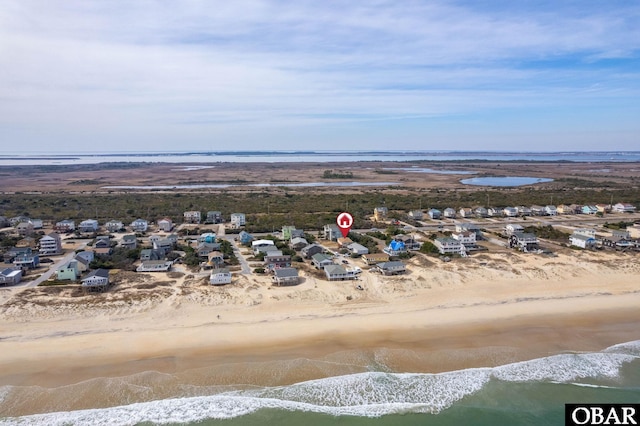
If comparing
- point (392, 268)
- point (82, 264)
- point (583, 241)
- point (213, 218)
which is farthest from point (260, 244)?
point (583, 241)

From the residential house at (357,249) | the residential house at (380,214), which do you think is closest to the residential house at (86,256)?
the residential house at (357,249)

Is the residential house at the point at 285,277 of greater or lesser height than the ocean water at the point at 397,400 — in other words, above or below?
above

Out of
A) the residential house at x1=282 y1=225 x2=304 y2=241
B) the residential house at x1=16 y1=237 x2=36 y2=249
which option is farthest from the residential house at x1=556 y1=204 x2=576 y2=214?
the residential house at x1=16 y1=237 x2=36 y2=249

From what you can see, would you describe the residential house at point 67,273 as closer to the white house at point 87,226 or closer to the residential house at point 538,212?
the white house at point 87,226

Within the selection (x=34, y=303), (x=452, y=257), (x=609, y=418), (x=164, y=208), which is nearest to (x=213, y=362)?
(x=34, y=303)

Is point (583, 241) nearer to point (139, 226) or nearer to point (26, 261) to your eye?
point (139, 226)

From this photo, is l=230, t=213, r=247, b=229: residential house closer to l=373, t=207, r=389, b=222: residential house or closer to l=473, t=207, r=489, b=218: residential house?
l=373, t=207, r=389, b=222: residential house
